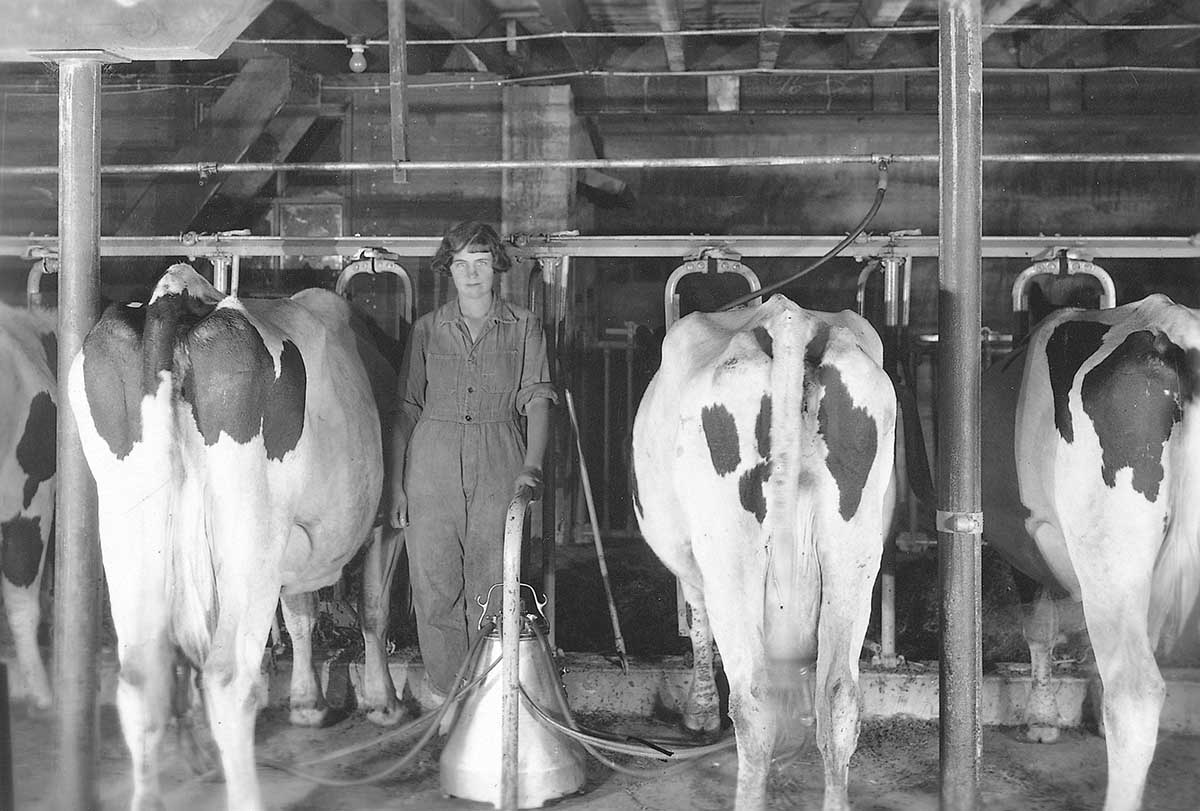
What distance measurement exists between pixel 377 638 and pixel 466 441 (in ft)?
4.14

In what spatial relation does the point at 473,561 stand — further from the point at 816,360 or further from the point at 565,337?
the point at 816,360

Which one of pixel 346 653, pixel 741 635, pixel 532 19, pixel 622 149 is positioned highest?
pixel 532 19

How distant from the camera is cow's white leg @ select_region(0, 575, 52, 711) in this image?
17.6 feet

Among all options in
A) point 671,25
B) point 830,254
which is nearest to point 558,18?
point 671,25

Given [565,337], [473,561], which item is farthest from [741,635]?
[565,337]

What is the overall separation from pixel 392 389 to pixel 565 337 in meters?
0.92

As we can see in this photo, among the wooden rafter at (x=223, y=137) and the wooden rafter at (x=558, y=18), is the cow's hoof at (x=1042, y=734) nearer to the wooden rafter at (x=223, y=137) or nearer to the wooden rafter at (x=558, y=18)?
the wooden rafter at (x=558, y=18)

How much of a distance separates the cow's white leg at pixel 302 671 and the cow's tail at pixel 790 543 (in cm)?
240

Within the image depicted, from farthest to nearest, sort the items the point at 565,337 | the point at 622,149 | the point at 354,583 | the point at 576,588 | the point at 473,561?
the point at 622,149 < the point at 576,588 < the point at 354,583 < the point at 565,337 < the point at 473,561

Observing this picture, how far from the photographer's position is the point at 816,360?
382 centimetres

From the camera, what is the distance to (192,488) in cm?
395

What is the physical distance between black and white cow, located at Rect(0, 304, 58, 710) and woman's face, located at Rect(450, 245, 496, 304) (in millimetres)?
2123

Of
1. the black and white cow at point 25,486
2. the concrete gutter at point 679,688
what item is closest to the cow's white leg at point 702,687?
the concrete gutter at point 679,688

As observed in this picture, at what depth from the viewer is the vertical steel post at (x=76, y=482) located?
392cm
